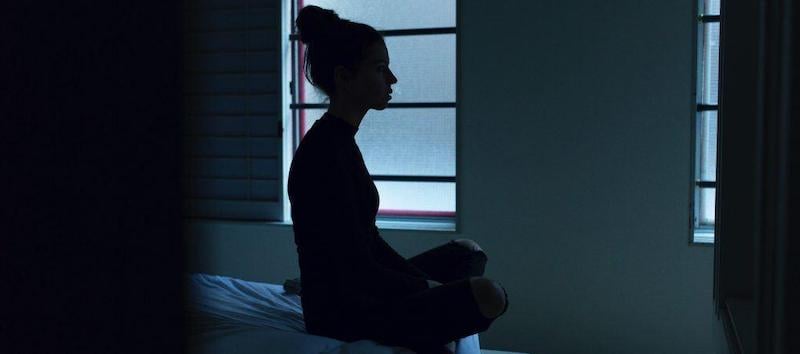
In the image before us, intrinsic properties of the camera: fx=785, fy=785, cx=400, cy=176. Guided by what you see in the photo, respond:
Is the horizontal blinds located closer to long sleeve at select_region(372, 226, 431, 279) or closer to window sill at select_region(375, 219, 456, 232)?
window sill at select_region(375, 219, 456, 232)

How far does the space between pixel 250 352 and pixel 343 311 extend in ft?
0.80

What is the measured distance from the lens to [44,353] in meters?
0.39

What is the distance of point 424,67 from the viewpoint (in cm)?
359

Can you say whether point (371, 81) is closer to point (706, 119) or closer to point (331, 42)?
point (331, 42)

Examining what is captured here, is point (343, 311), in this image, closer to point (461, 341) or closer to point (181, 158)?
point (461, 341)

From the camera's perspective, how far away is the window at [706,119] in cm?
320

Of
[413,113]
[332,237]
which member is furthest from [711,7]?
[332,237]

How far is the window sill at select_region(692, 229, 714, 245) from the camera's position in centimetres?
316

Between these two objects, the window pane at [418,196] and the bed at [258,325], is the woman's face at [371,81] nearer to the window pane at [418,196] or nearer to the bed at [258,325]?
A: the bed at [258,325]

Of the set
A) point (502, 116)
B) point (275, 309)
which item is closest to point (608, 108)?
point (502, 116)

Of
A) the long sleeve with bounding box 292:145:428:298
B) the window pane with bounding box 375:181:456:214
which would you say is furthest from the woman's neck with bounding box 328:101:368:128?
the window pane with bounding box 375:181:456:214

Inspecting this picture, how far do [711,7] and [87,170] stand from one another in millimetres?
3240

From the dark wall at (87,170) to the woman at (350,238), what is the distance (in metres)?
1.51

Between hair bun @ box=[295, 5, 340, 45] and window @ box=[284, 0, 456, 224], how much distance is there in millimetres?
1461
